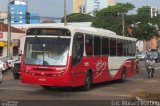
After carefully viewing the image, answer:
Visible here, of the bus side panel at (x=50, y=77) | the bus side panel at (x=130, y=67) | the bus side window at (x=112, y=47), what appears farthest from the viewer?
the bus side panel at (x=130, y=67)

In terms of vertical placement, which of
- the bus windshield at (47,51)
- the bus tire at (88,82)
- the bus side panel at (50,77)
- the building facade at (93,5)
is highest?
the building facade at (93,5)

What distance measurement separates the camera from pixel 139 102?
15.1 metres

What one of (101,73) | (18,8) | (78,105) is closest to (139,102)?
(78,105)

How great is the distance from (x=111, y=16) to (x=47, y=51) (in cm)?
7387

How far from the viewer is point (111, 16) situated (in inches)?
3625

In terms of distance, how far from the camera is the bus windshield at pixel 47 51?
18.7 m

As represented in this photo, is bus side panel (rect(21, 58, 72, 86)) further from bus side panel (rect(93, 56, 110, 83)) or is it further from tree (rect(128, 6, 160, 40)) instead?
tree (rect(128, 6, 160, 40))

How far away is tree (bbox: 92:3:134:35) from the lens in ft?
293

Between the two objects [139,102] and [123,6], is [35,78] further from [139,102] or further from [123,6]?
[123,6]

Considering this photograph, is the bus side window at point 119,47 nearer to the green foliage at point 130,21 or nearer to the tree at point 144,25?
the green foliage at point 130,21

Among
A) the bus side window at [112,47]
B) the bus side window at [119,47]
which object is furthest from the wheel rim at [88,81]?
the bus side window at [119,47]

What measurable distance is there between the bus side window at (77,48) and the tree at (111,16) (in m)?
68.5

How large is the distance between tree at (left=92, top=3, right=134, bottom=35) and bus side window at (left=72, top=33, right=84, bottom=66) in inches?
2698

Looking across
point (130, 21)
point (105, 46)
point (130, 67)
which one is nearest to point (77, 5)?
point (130, 21)
